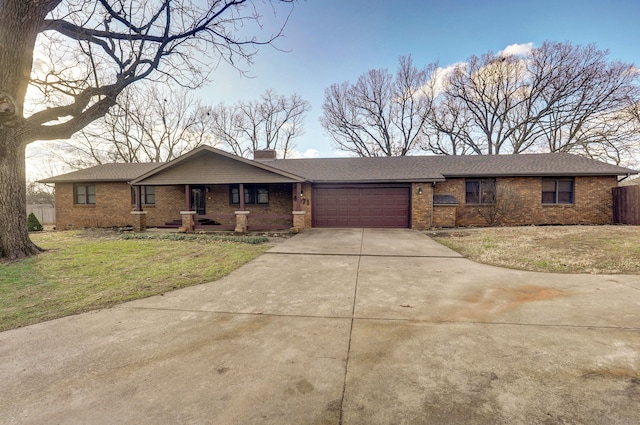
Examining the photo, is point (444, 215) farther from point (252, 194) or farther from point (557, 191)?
point (252, 194)

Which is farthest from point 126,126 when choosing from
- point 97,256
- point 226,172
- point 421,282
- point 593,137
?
point 593,137

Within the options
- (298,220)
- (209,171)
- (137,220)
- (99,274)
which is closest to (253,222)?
(298,220)

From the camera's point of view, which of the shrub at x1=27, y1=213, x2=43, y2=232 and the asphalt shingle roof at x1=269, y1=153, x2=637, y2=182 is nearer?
the asphalt shingle roof at x1=269, y1=153, x2=637, y2=182

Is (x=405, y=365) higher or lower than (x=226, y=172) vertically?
lower

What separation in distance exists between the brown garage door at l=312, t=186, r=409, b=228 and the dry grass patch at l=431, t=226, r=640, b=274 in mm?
4161

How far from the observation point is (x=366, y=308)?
159 inches

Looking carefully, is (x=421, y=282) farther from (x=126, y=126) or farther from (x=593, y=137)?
(x=126, y=126)

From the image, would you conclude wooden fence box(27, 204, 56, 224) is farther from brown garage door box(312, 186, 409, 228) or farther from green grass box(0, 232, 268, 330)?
brown garage door box(312, 186, 409, 228)

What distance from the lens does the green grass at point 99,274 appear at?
429 cm

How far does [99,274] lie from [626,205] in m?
20.4

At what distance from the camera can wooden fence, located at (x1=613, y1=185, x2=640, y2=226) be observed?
12.9m

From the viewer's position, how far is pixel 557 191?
14.5m

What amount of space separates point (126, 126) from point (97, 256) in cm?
2407

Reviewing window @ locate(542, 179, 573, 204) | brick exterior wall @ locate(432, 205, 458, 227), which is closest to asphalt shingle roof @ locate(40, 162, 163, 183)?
brick exterior wall @ locate(432, 205, 458, 227)
